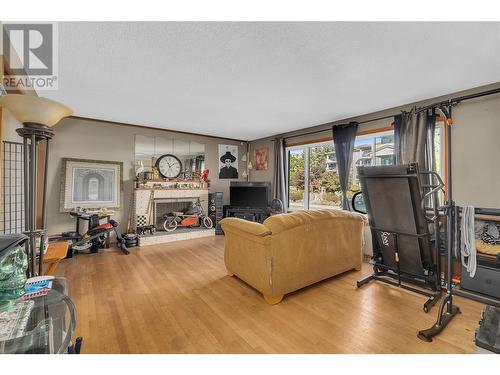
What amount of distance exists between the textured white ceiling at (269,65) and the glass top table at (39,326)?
1.82 meters

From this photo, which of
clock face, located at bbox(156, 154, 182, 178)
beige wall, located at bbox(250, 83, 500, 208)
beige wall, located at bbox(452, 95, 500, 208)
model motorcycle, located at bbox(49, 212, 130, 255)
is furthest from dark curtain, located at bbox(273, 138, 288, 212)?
model motorcycle, located at bbox(49, 212, 130, 255)

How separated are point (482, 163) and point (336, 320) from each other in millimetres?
2610

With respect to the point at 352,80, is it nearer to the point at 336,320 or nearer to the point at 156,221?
the point at 336,320

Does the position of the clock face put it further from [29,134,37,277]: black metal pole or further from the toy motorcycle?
[29,134,37,277]: black metal pole

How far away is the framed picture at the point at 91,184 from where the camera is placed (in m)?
4.07

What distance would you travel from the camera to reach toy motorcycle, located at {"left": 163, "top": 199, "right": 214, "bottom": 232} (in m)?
4.95

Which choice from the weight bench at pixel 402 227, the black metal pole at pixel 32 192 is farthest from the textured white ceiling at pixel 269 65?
the weight bench at pixel 402 227

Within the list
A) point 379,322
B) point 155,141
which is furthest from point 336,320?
point 155,141

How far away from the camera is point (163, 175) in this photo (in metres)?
5.04

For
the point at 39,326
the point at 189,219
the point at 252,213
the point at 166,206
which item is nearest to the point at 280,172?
the point at 252,213

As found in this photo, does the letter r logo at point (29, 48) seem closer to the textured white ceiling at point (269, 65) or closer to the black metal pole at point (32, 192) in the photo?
the textured white ceiling at point (269, 65)

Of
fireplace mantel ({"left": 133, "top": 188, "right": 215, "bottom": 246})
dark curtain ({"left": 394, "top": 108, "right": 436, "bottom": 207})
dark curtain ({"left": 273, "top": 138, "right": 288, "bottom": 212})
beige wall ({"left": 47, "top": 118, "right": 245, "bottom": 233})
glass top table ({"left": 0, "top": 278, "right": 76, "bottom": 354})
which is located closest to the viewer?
glass top table ({"left": 0, "top": 278, "right": 76, "bottom": 354})

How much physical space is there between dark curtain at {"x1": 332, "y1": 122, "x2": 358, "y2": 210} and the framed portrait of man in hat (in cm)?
285

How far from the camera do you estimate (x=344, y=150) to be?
161 inches
